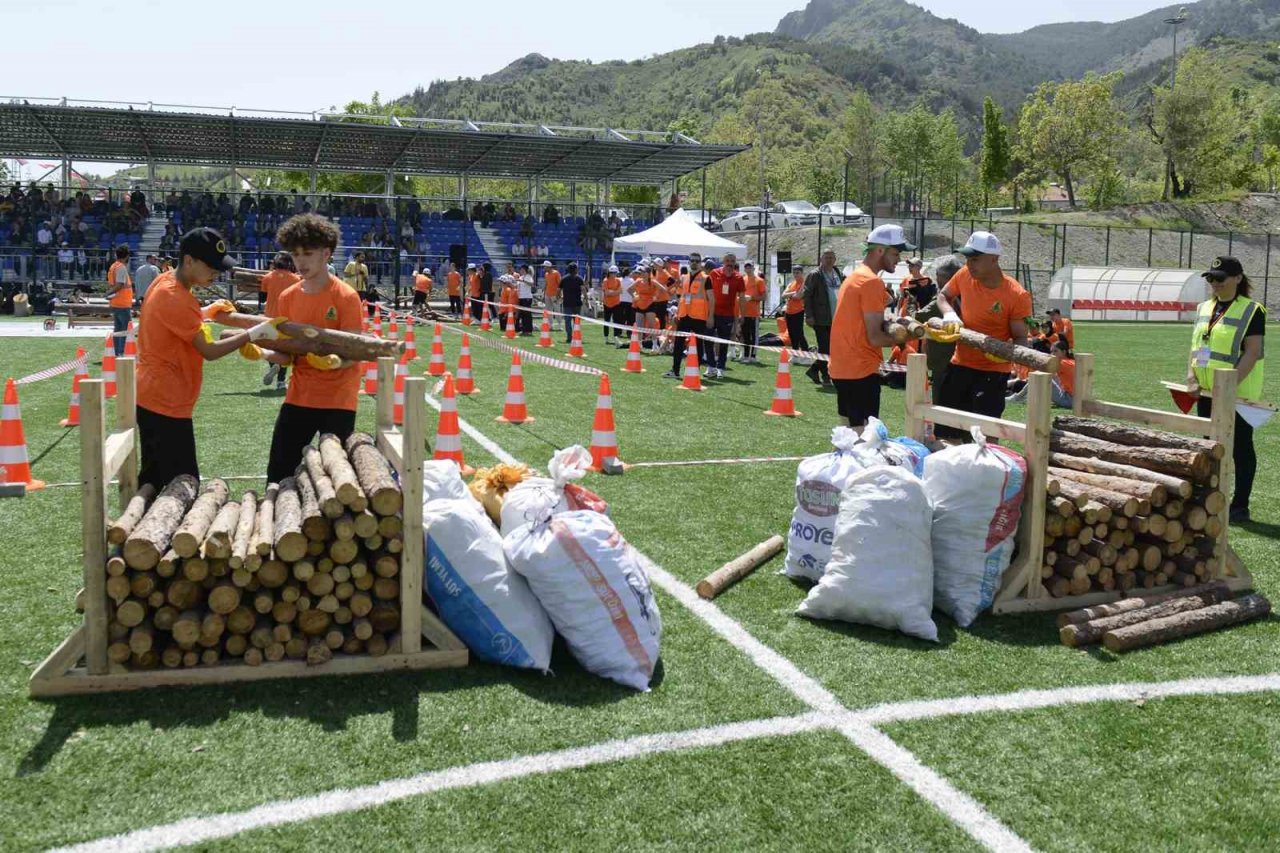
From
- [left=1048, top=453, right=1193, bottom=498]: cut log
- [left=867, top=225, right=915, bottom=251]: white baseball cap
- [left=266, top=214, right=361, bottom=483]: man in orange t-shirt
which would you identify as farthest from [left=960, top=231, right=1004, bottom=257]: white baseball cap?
[left=266, top=214, right=361, bottom=483]: man in orange t-shirt

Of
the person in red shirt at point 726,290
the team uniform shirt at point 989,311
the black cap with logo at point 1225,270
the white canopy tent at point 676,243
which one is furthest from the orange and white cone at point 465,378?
the white canopy tent at point 676,243

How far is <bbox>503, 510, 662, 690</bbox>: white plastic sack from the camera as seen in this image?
4316mm

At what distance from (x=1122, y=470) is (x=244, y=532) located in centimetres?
433

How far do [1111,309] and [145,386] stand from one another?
3996 cm

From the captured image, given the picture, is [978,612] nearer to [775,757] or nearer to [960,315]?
[775,757]

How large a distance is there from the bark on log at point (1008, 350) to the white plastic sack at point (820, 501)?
118 centimetres

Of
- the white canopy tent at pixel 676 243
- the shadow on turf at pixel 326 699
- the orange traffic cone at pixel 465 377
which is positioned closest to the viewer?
the shadow on turf at pixel 326 699

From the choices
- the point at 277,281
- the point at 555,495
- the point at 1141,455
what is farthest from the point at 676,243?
the point at 555,495

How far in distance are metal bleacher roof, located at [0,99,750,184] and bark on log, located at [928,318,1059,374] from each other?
33.6 m

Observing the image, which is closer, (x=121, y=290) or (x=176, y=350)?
(x=176, y=350)

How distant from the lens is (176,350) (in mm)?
5184

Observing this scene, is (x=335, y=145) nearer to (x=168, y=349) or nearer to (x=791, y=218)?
(x=791, y=218)

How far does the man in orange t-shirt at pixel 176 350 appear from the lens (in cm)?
507

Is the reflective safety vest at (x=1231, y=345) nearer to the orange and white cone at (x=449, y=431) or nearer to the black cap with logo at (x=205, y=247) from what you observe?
the orange and white cone at (x=449, y=431)
